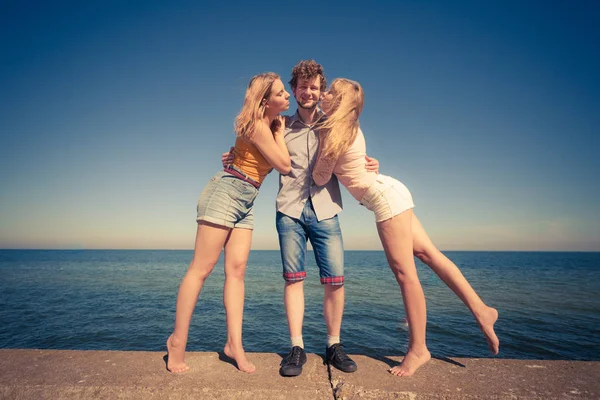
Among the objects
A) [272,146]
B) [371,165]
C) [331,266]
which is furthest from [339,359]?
[272,146]

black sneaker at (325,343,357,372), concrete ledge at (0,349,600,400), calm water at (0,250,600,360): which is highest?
black sneaker at (325,343,357,372)

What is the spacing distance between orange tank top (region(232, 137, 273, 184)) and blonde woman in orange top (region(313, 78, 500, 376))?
0.50m

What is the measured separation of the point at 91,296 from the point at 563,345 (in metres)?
20.7

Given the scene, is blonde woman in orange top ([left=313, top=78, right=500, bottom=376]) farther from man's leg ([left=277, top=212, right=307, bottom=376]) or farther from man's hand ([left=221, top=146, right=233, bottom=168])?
man's hand ([left=221, top=146, right=233, bottom=168])

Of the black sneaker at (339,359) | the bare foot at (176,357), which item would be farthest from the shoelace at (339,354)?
the bare foot at (176,357)

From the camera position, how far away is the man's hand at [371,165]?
272 cm

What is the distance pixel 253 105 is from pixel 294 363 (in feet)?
6.83

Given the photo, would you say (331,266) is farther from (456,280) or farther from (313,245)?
(456,280)

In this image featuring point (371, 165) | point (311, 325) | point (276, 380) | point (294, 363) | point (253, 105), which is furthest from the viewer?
point (311, 325)

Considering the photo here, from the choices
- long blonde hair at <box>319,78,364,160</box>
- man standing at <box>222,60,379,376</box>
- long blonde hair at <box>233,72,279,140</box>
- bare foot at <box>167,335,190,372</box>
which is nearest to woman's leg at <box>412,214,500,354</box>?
man standing at <box>222,60,379,376</box>

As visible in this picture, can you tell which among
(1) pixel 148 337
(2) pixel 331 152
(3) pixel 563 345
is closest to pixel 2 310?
(1) pixel 148 337

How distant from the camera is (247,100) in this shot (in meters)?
2.52

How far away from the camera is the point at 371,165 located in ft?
8.92

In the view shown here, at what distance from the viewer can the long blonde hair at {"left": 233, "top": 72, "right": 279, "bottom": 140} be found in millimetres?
2480
